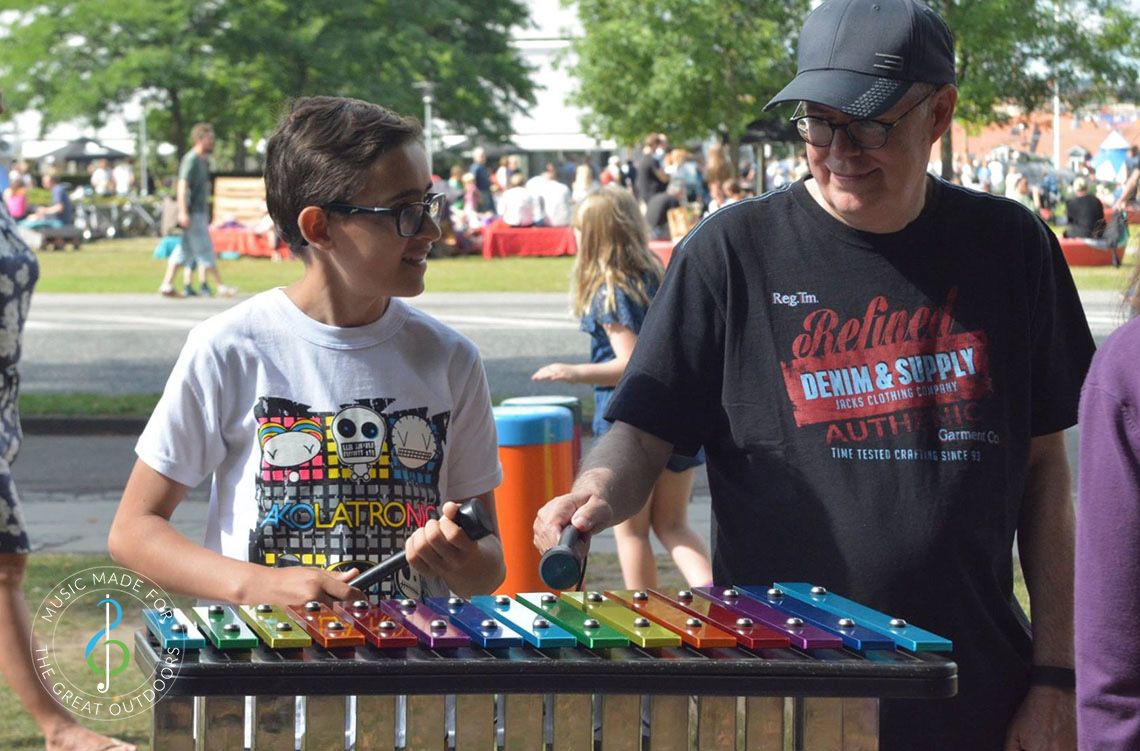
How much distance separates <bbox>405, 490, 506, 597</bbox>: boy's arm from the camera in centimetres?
289

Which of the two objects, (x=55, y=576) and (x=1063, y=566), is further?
(x=55, y=576)

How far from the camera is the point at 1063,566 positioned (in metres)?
3.01

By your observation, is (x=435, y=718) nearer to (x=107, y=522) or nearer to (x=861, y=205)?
(x=861, y=205)

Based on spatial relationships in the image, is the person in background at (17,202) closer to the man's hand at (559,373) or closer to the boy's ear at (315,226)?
the man's hand at (559,373)

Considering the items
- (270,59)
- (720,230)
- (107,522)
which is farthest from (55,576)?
(270,59)

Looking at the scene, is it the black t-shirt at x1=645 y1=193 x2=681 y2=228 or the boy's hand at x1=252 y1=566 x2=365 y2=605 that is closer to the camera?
the boy's hand at x1=252 y1=566 x2=365 y2=605

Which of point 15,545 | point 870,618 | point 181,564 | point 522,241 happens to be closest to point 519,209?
point 522,241

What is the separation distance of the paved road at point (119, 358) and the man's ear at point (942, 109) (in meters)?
0.73

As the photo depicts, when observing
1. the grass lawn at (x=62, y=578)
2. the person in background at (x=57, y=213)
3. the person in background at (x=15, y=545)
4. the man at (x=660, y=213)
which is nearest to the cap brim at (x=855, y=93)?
the grass lawn at (x=62, y=578)

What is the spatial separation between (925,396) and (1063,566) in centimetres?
40

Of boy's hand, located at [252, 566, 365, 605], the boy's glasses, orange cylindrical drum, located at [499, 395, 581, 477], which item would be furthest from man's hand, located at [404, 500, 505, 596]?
orange cylindrical drum, located at [499, 395, 581, 477]

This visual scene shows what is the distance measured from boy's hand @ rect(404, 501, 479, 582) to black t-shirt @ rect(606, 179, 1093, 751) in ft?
1.33

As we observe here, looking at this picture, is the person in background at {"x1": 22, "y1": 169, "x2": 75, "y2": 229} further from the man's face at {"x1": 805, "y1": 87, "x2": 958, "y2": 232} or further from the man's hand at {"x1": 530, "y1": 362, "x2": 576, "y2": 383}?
the man's face at {"x1": 805, "y1": 87, "x2": 958, "y2": 232}

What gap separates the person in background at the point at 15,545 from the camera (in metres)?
4.51
